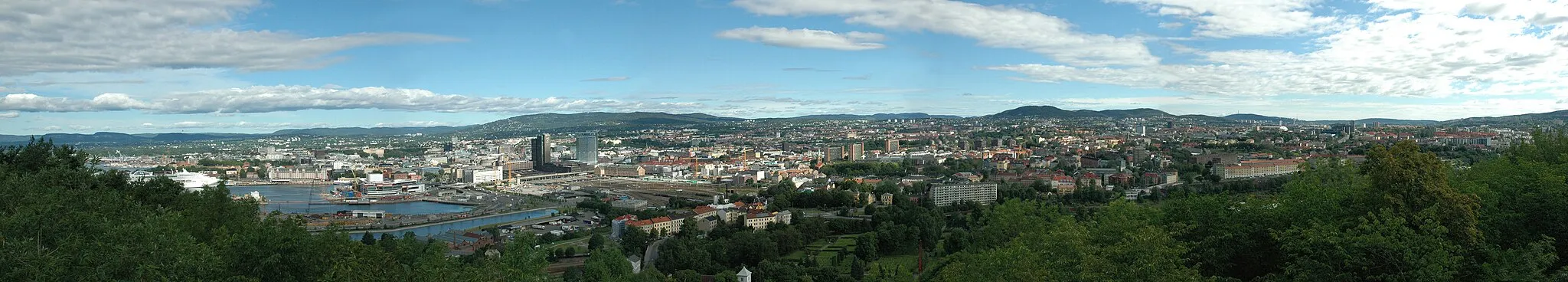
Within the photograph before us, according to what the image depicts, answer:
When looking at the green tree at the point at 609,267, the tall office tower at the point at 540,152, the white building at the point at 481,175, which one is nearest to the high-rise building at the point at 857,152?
the tall office tower at the point at 540,152

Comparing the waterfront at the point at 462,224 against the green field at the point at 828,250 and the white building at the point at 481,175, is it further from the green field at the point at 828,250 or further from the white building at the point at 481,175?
the white building at the point at 481,175

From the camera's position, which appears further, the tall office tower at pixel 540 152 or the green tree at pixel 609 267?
the tall office tower at pixel 540 152

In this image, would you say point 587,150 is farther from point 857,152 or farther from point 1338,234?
point 1338,234

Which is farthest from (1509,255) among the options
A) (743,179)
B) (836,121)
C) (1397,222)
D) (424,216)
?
(836,121)

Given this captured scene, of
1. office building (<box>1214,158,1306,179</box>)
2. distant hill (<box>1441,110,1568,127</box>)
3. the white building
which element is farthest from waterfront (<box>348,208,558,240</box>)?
distant hill (<box>1441,110,1568,127</box>)

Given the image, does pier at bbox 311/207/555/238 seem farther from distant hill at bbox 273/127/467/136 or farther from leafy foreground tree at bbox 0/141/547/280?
distant hill at bbox 273/127/467/136

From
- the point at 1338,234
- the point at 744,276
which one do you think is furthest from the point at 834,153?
the point at 1338,234
